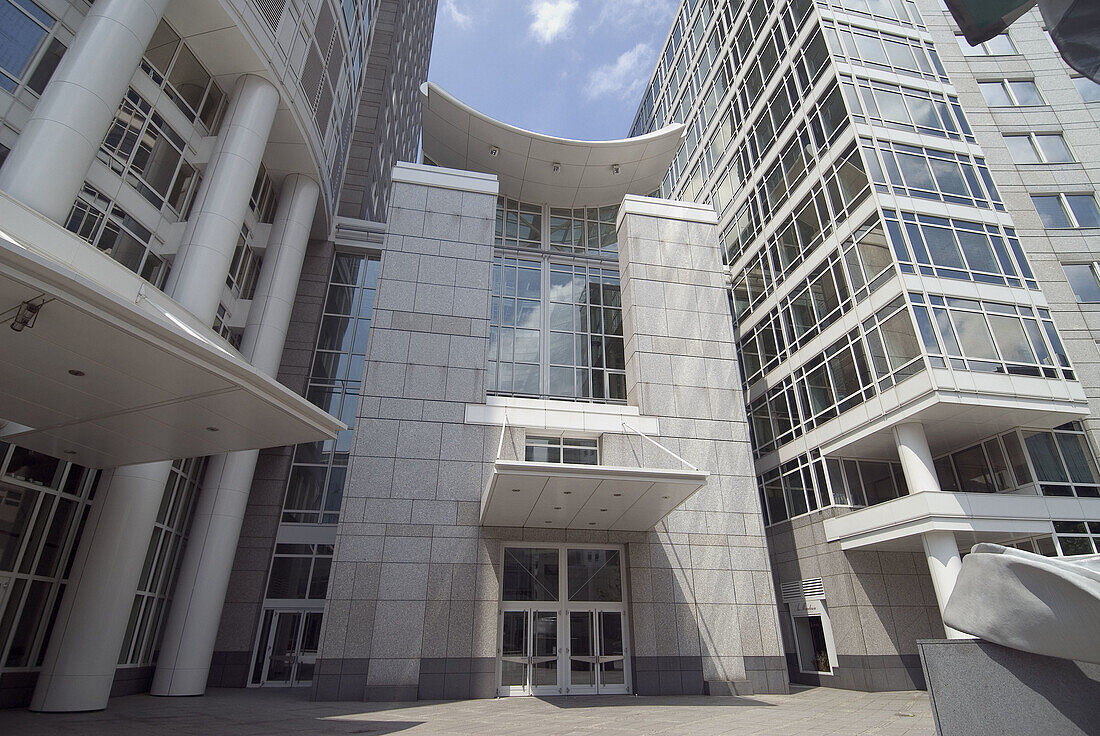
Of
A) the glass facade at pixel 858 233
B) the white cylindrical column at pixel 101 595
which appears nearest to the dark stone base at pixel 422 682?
the white cylindrical column at pixel 101 595

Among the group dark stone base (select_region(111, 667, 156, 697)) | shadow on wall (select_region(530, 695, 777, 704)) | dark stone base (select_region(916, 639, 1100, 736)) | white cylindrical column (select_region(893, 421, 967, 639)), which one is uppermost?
white cylindrical column (select_region(893, 421, 967, 639))

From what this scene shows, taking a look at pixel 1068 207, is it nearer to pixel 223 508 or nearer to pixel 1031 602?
pixel 1031 602

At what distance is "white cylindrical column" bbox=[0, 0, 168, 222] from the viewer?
11594mm

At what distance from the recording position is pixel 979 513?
1684cm

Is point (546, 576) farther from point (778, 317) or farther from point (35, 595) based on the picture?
point (778, 317)

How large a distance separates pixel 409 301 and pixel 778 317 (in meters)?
15.9

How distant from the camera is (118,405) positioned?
10.2 meters

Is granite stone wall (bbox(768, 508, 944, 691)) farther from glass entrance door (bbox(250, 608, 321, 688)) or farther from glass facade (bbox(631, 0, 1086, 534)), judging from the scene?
glass entrance door (bbox(250, 608, 321, 688))

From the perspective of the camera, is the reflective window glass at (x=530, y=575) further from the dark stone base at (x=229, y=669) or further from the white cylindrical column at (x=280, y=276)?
the white cylindrical column at (x=280, y=276)

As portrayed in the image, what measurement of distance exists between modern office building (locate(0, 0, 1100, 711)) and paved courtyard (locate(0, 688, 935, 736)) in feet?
4.52

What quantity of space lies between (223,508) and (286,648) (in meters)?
5.08

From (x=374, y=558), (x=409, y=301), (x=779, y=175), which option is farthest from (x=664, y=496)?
(x=779, y=175)

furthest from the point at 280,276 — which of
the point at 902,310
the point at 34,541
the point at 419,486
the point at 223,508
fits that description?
the point at 902,310

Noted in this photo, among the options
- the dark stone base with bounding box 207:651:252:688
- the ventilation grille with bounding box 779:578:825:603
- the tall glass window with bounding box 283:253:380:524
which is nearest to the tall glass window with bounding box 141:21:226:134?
the tall glass window with bounding box 283:253:380:524
